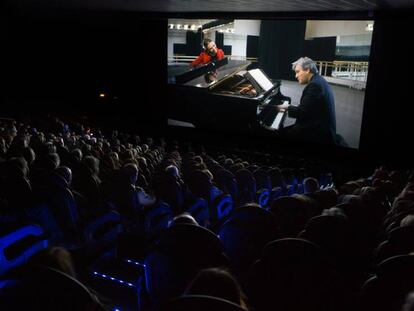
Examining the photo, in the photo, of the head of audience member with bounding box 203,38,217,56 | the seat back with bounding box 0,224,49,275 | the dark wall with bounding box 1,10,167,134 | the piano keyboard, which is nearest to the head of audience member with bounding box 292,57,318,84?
the piano keyboard

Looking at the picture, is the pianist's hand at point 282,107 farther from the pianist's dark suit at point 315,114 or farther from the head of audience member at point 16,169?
the head of audience member at point 16,169

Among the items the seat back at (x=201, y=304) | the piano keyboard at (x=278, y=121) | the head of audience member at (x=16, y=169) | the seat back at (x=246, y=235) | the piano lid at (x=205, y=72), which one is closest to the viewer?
the seat back at (x=201, y=304)

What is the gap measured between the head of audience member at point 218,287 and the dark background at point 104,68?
1078cm

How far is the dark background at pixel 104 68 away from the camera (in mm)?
12453

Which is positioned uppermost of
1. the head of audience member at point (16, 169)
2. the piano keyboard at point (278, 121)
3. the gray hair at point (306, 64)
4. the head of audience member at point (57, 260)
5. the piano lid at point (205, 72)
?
the gray hair at point (306, 64)

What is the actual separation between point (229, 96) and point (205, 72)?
2.07 m

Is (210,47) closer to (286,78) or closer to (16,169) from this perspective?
(286,78)

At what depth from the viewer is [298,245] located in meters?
2.16

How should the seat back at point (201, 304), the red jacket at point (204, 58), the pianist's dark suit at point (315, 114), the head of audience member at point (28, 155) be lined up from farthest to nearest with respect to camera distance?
the red jacket at point (204, 58), the pianist's dark suit at point (315, 114), the head of audience member at point (28, 155), the seat back at point (201, 304)

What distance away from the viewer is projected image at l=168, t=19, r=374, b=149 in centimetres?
1138

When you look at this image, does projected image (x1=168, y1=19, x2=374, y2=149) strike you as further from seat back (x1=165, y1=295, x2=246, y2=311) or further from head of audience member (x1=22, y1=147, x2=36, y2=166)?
seat back (x1=165, y1=295, x2=246, y2=311)

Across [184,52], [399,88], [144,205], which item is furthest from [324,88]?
[144,205]

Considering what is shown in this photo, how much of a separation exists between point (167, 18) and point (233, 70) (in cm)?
376

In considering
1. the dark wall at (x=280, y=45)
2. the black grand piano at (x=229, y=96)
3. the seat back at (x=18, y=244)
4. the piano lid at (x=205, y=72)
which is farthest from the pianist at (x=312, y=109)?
the seat back at (x=18, y=244)
